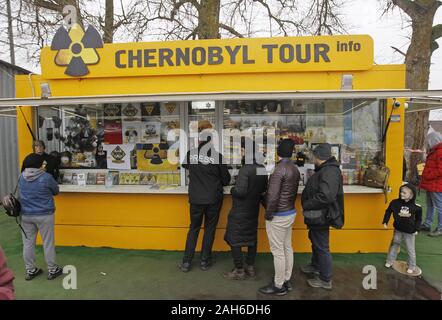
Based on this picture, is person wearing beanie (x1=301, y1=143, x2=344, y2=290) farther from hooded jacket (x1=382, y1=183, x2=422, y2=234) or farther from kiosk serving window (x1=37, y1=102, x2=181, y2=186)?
kiosk serving window (x1=37, y1=102, x2=181, y2=186)

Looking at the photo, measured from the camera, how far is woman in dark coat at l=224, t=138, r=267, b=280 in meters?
3.35

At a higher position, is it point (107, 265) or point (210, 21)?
point (210, 21)

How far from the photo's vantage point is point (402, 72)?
13.4ft

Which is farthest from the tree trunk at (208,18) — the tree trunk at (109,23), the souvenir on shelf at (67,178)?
the souvenir on shelf at (67,178)

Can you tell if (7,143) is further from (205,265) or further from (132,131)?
(205,265)

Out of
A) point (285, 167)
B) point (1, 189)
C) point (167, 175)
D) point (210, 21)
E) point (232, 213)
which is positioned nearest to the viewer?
point (285, 167)

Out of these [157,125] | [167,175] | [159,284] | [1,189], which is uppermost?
[157,125]

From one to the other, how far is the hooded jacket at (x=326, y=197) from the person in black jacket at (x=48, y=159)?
3.67 m

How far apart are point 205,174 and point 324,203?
4.76 ft

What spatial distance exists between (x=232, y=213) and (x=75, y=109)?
10.6 feet

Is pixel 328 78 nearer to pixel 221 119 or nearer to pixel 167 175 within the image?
pixel 221 119

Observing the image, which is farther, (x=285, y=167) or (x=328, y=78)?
(x=328, y=78)

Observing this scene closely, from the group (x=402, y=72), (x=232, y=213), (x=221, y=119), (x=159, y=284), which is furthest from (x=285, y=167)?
(x=402, y=72)

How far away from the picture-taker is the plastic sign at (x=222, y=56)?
4.15 meters
